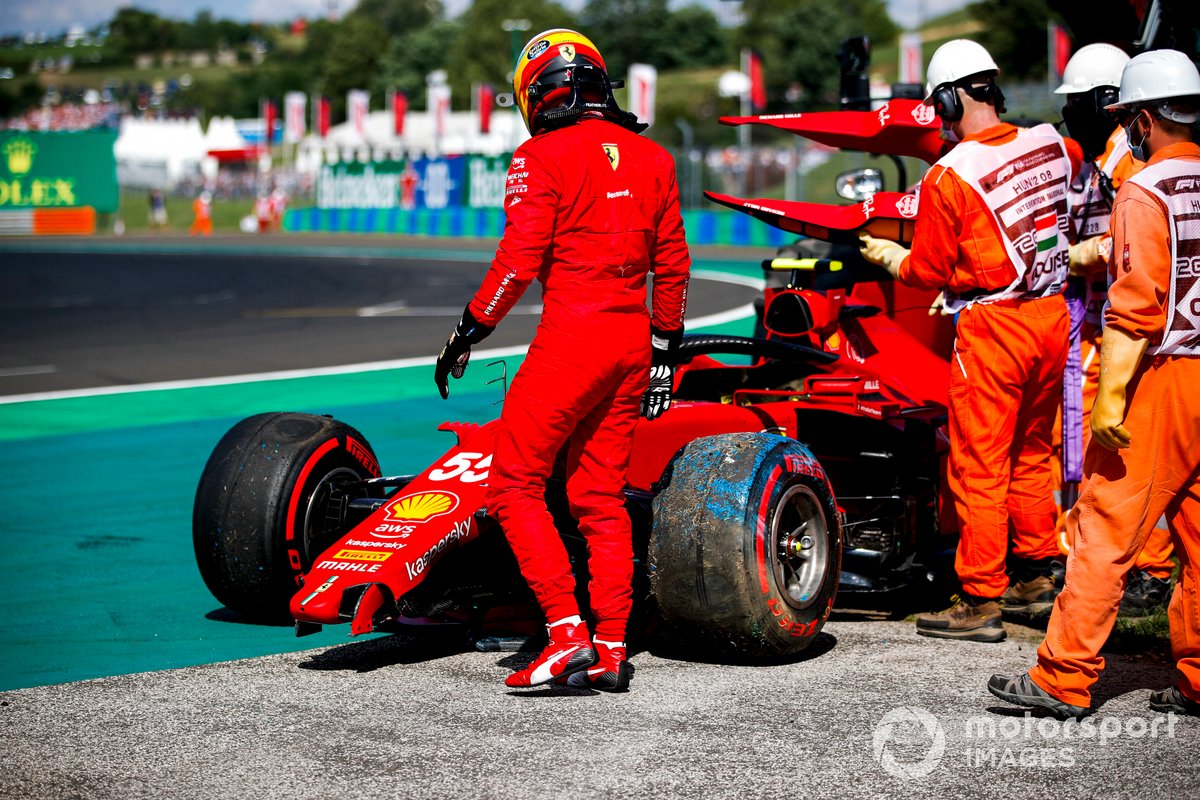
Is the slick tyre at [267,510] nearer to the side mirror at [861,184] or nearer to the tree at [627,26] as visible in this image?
the side mirror at [861,184]

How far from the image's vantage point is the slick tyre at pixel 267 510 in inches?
218

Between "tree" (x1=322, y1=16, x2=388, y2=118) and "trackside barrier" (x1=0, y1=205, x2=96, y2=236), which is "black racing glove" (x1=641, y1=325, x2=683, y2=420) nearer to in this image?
"trackside barrier" (x1=0, y1=205, x2=96, y2=236)

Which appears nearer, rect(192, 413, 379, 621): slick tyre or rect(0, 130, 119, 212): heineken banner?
rect(192, 413, 379, 621): slick tyre

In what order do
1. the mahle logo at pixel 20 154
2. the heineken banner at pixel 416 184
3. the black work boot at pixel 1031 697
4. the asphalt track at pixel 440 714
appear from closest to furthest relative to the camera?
the asphalt track at pixel 440 714, the black work boot at pixel 1031 697, the heineken banner at pixel 416 184, the mahle logo at pixel 20 154

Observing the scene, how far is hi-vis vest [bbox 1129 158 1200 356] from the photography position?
4.33 m

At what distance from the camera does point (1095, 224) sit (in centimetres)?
606

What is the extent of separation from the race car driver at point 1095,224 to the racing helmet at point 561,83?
1.88m

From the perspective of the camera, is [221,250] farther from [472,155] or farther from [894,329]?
[894,329]

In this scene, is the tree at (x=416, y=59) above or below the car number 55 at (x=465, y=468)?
above

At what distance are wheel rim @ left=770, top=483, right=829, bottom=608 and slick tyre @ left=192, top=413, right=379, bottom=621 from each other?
163 centimetres

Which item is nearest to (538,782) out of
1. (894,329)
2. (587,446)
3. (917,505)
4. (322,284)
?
(587,446)

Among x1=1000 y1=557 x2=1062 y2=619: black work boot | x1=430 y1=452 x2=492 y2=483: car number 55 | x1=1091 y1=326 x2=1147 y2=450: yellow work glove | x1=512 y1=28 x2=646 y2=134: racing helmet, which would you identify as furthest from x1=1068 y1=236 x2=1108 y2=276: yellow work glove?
x1=430 y1=452 x2=492 y2=483: car number 55

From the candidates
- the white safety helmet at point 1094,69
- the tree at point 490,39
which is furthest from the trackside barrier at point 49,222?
the tree at point 490,39

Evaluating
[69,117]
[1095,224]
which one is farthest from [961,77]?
[69,117]
